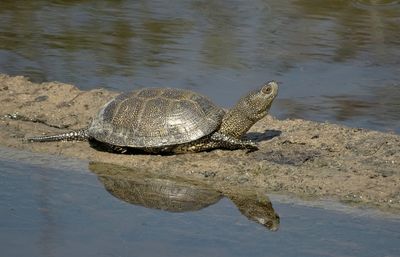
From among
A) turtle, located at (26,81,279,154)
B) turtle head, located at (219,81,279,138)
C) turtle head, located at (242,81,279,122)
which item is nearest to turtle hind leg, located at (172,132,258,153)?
turtle, located at (26,81,279,154)

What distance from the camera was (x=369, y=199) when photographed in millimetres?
7336

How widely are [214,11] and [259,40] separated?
2434mm

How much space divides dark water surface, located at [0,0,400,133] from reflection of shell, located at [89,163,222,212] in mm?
2748

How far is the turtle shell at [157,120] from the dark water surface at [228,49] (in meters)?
2.10

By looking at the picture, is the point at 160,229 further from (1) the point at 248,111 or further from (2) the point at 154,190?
(1) the point at 248,111

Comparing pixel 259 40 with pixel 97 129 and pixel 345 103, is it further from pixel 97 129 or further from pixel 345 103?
Result: pixel 97 129

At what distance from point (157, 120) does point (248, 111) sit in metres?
0.81

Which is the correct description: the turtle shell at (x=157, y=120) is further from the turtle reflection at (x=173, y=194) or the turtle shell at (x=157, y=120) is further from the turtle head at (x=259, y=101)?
the turtle reflection at (x=173, y=194)

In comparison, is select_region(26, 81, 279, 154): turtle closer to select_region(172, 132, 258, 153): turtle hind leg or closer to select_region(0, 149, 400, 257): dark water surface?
select_region(172, 132, 258, 153): turtle hind leg

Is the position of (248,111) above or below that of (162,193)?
above

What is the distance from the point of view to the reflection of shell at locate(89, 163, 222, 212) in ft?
23.6

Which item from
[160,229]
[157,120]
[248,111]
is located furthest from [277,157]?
[160,229]

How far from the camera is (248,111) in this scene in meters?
8.55

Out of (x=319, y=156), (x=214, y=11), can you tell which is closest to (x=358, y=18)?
(x=214, y=11)
